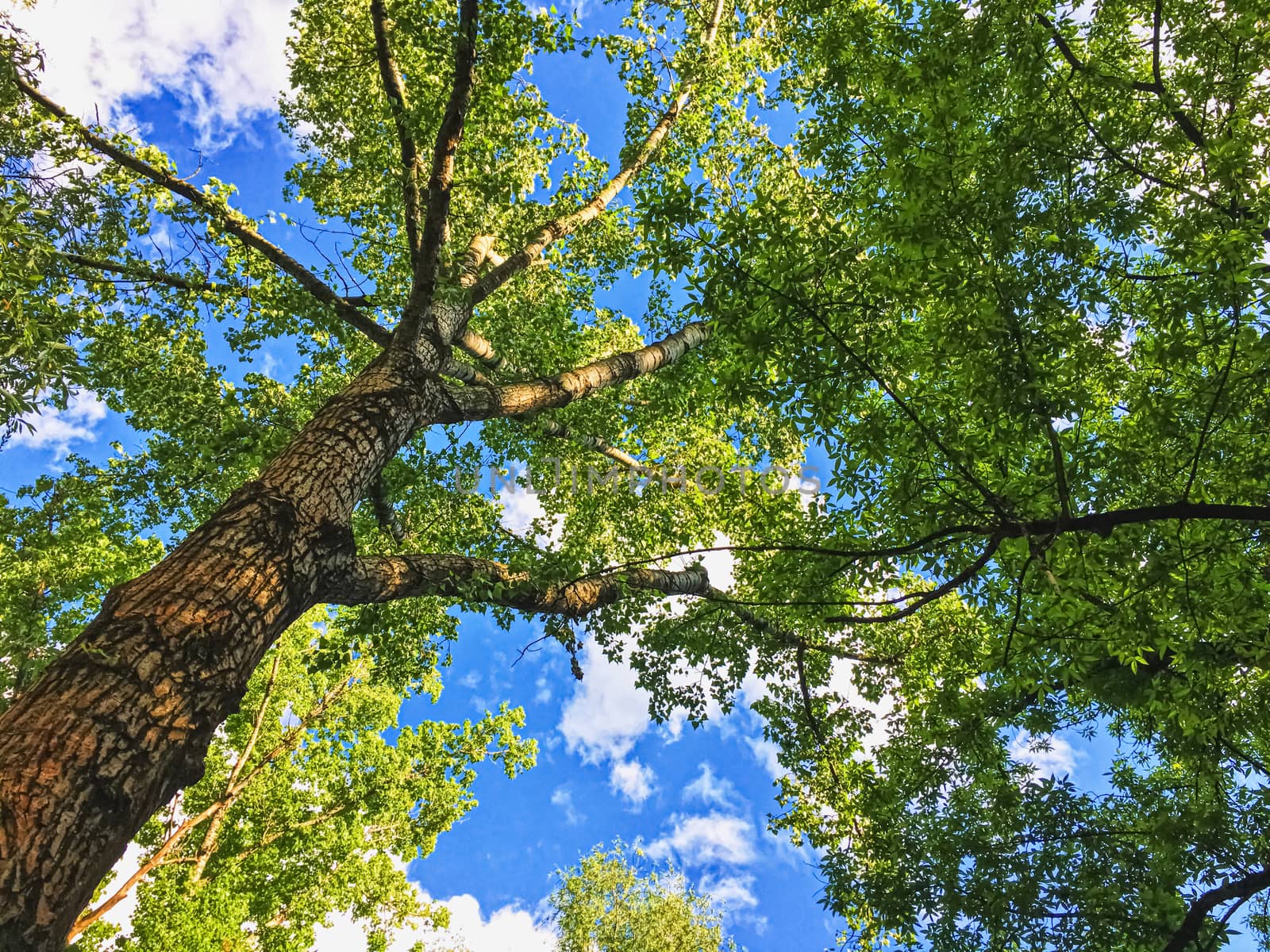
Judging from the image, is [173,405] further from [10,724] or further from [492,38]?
[10,724]

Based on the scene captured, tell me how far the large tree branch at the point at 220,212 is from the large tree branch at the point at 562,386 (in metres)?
A: 1.19

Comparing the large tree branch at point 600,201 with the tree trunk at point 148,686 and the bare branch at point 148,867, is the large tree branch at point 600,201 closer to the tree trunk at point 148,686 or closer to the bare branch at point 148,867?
the tree trunk at point 148,686

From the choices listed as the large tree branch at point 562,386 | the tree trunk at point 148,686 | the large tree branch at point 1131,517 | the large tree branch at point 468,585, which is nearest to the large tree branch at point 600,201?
the large tree branch at point 562,386

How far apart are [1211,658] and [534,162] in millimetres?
10457

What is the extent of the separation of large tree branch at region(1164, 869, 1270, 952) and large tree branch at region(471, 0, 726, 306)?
803cm

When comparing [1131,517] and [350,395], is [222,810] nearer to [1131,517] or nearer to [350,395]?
[350,395]

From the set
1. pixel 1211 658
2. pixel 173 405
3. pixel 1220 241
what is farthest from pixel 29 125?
pixel 1211 658

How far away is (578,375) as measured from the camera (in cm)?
682

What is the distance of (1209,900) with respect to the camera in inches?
172

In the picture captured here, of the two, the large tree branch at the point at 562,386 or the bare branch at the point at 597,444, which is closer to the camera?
the large tree branch at the point at 562,386

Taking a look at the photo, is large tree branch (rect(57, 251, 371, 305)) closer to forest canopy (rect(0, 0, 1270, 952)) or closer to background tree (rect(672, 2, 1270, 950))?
forest canopy (rect(0, 0, 1270, 952))

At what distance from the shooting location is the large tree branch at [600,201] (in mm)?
6922

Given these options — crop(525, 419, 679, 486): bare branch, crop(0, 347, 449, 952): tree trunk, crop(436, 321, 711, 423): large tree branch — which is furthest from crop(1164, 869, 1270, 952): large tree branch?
crop(525, 419, 679, 486): bare branch

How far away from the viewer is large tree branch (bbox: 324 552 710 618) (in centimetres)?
399
